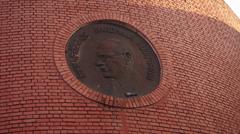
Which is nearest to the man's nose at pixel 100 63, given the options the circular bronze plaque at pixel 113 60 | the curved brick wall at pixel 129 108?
the circular bronze plaque at pixel 113 60

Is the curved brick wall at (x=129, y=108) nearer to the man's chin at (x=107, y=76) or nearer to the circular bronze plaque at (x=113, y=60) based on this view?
the circular bronze plaque at (x=113, y=60)

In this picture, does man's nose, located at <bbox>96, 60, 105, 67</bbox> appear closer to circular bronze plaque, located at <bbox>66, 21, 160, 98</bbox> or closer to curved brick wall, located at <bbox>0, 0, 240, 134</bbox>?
circular bronze plaque, located at <bbox>66, 21, 160, 98</bbox>

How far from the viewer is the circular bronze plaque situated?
21.0ft

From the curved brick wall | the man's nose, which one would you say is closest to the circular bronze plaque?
the man's nose

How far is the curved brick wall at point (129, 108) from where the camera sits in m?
5.82

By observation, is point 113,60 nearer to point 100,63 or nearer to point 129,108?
point 100,63

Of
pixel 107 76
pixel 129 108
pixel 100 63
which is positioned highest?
pixel 100 63

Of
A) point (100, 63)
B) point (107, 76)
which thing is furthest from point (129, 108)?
point (100, 63)

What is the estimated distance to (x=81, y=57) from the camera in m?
6.52

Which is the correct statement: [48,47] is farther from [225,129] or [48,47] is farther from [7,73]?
[225,129]

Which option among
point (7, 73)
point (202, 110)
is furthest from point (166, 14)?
point (7, 73)

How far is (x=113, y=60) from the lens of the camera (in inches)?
263

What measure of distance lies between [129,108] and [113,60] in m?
0.91

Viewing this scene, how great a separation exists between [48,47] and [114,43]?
116cm
